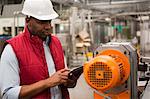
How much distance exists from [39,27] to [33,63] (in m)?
0.21

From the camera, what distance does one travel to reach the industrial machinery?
1.20 metres

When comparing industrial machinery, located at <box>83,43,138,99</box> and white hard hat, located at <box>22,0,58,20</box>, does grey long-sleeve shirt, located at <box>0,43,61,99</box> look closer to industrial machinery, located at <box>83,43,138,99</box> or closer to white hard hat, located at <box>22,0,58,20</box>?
white hard hat, located at <box>22,0,58,20</box>

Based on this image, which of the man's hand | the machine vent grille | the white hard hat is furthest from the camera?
the white hard hat

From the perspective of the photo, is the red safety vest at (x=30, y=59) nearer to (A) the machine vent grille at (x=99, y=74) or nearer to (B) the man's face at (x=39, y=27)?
(B) the man's face at (x=39, y=27)

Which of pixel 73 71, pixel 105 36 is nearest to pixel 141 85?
pixel 73 71

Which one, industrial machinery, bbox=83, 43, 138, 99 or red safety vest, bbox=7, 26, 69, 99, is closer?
industrial machinery, bbox=83, 43, 138, 99

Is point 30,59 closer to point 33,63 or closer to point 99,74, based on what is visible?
point 33,63

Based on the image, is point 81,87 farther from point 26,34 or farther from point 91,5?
point 91,5

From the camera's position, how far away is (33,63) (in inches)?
61.0

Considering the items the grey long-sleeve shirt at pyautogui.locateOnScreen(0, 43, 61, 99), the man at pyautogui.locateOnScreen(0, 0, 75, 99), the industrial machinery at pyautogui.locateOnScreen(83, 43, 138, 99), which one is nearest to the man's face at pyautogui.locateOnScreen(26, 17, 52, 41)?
the man at pyautogui.locateOnScreen(0, 0, 75, 99)

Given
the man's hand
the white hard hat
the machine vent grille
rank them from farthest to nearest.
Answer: the white hard hat, the man's hand, the machine vent grille

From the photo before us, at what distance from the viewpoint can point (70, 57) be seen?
416cm

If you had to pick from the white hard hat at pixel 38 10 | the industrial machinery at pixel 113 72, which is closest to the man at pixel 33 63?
the white hard hat at pixel 38 10

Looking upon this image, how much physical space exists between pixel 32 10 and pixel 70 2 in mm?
1686
